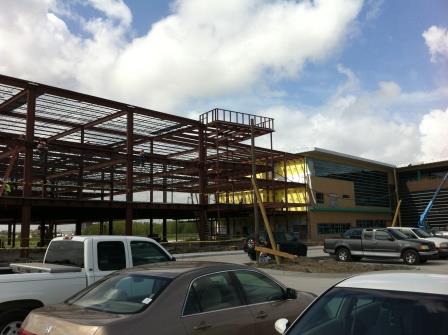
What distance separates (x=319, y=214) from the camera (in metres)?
54.8

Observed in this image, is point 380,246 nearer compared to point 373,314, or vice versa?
point 373,314

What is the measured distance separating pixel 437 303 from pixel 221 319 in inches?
101

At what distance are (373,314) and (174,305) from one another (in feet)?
→ 6.93

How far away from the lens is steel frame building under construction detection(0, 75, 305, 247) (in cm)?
2914

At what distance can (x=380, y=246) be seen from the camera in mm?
23422

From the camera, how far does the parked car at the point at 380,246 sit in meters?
22.5

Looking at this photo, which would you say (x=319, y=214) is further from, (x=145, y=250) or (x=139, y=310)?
(x=139, y=310)

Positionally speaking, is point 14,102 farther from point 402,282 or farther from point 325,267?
point 402,282

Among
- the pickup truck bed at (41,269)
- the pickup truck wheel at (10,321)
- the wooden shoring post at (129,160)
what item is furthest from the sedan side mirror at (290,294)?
the wooden shoring post at (129,160)

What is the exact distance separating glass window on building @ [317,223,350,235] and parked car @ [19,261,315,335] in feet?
162

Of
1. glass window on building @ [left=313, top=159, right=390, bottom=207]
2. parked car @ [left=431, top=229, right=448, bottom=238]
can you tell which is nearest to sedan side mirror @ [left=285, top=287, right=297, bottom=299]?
parked car @ [left=431, top=229, right=448, bottom=238]

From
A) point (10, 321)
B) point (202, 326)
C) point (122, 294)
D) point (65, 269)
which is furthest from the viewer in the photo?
point (65, 269)

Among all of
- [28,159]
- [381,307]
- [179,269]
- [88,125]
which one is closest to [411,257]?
[179,269]

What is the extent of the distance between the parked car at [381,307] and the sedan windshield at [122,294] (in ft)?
5.84
